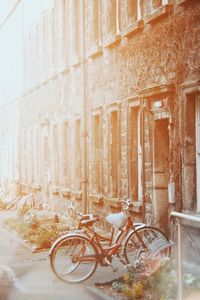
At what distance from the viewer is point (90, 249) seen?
11867 millimetres

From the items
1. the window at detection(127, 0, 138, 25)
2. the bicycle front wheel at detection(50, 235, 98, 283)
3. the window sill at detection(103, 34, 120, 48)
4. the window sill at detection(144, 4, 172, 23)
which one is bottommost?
the bicycle front wheel at detection(50, 235, 98, 283)

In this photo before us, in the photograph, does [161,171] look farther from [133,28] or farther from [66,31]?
[66,31]

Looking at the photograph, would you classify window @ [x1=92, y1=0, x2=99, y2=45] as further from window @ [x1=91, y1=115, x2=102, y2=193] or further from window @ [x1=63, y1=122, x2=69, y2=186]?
window @ [x1=63, y1=122, x2=69, y2=186]

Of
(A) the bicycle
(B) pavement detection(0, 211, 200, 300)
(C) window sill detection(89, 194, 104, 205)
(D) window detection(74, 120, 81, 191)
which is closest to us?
(B) pavement detection(0, 211, 200, 300)

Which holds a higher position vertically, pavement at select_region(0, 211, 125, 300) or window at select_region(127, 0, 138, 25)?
window at select_region(127, 0, 138, 25)

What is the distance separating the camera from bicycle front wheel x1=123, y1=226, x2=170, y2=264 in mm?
11530

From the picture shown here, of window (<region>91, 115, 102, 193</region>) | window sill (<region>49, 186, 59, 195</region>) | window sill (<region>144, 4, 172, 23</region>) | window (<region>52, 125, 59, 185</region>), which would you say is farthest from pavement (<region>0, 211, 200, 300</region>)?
window (<region>52, 125, 59, 185</region>)

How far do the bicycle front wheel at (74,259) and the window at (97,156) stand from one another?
25.8 ft

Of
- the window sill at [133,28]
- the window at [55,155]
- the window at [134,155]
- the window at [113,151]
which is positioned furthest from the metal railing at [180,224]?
the window at [55,155]

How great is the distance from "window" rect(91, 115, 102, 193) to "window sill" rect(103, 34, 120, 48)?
2137 mm

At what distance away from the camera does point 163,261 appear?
9.95 meters

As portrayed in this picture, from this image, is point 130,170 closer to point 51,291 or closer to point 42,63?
point 51,291

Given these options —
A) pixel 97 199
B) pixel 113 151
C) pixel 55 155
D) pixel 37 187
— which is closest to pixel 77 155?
pixel 55 155

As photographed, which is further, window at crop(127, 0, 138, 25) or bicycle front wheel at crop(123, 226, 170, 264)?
window at crop(127, 0, 138, 25)
